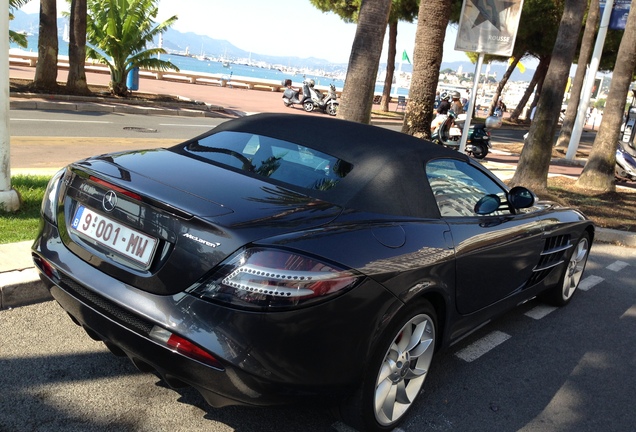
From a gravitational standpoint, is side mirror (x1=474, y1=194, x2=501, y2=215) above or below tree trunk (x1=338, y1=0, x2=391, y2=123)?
below

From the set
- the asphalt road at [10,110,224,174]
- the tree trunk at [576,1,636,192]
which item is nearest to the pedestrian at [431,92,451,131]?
the tree trunk at [576,1,636,192]

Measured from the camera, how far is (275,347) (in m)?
2.57

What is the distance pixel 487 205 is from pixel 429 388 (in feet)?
3.87

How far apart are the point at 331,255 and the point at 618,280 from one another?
5218 mm

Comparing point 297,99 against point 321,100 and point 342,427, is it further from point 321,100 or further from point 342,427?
point 342,427

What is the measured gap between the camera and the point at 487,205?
3.95 metres

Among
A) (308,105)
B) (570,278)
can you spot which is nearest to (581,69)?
(308,105)

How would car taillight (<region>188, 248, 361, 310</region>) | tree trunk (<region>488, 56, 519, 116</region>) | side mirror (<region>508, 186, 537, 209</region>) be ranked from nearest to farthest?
car taillight (<region>188, 248, 361, 310</region>), side mirror (<region>508, 186, 537, 209</region>), tree trunk (<region>488, 56, 519, 116</region>)

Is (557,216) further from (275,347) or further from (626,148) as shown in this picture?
(626,148)

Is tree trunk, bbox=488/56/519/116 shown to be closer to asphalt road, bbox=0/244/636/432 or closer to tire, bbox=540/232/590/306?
tire, bbox=540/232/590/306

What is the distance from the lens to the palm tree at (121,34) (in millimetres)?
20125

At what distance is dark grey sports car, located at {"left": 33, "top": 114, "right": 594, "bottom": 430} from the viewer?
2.58 metres

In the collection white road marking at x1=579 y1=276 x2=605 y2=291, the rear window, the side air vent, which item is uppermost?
the rear window

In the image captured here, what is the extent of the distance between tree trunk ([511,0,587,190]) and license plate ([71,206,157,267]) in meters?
9.54
